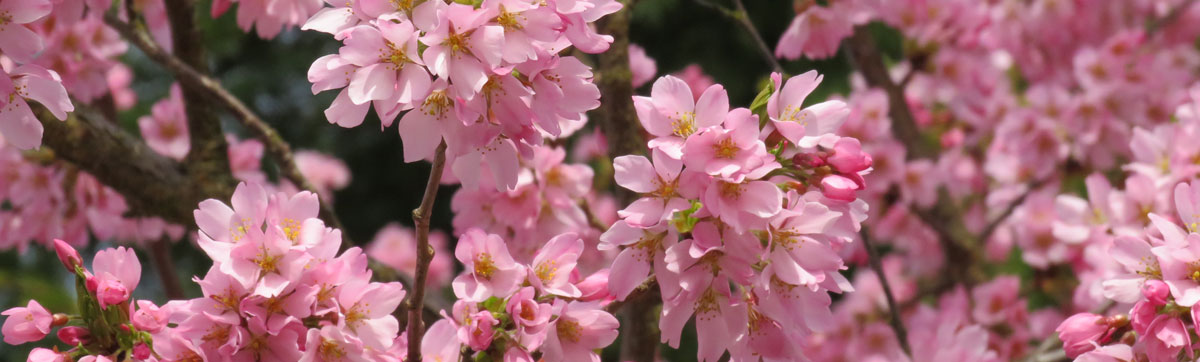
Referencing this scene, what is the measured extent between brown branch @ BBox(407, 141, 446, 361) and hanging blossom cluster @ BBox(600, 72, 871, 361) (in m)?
0.17

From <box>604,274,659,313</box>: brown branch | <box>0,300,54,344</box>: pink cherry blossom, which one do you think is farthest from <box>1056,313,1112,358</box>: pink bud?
<box>0,300,54,344</box>: pink cherry blossom

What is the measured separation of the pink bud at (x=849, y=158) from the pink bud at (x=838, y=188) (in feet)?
0.07

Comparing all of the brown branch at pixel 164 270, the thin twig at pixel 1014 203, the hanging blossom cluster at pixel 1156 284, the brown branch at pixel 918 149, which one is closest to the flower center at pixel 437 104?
the hanging blossom cluster at pixel 1156 284

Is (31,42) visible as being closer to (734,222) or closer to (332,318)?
(332,318)

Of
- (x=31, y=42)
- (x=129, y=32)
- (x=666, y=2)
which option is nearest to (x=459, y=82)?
(x=31, y=42)

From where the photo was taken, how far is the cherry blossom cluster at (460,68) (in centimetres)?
92

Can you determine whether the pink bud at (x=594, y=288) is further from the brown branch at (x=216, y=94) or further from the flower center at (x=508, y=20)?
the brown branch at (x=216, y=94)

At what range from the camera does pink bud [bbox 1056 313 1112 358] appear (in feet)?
3.83

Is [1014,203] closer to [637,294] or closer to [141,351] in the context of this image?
[637,294]

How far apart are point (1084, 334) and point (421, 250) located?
73 centimetres

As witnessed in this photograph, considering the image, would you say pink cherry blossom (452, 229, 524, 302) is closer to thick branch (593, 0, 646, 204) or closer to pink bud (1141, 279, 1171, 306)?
thick branch (593, 0, 646, 204)

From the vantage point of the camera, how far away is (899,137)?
2.47m

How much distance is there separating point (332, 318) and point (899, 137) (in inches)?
70.0

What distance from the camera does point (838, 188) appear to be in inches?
39.5
